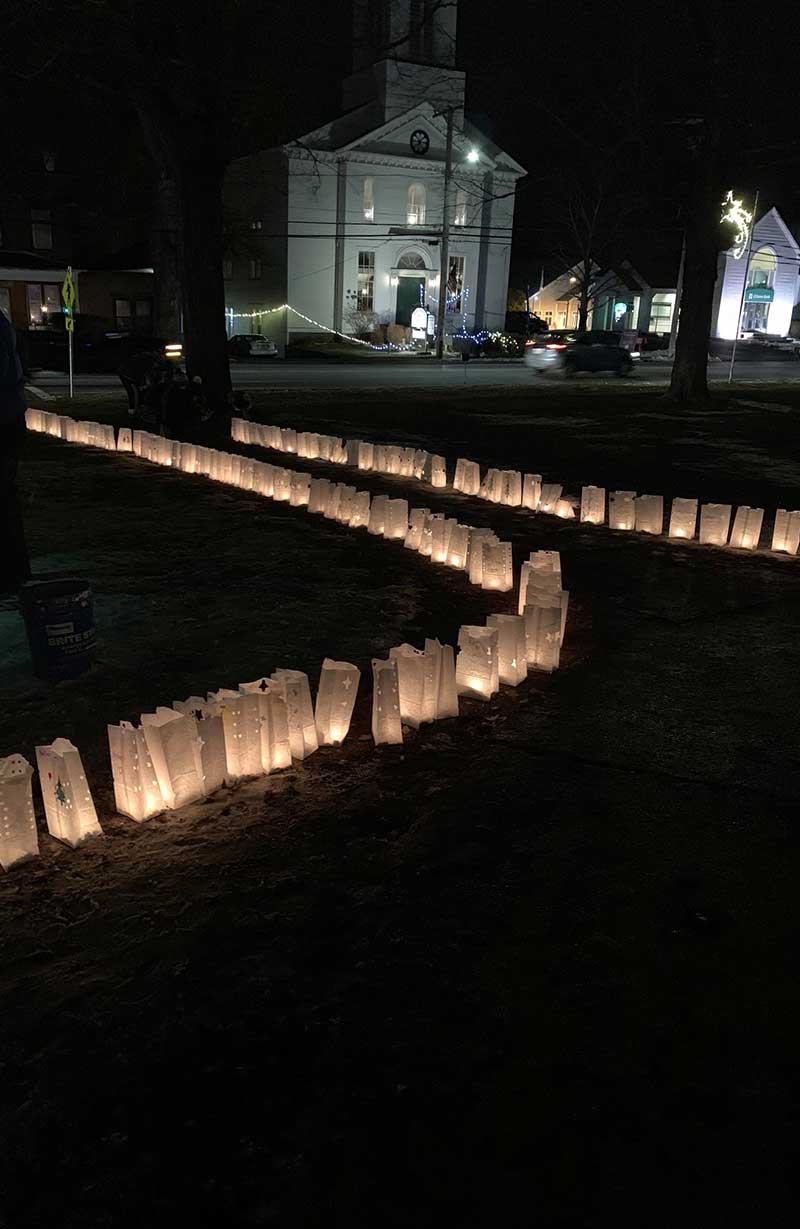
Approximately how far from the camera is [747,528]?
839cm

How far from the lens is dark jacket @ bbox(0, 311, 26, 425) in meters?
5.78

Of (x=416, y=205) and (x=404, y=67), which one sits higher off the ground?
(x=404, y=67)

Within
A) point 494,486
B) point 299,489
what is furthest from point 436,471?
point 299,489

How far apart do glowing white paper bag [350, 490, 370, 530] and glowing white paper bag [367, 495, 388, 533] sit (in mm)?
117

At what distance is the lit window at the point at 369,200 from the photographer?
145 ft

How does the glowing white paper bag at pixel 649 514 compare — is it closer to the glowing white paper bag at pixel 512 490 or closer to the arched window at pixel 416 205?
the glowing white paper bag at pixel 512 490

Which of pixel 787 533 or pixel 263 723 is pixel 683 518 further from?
pixel 263 723

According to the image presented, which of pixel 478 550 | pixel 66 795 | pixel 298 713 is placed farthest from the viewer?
pixel 478 550

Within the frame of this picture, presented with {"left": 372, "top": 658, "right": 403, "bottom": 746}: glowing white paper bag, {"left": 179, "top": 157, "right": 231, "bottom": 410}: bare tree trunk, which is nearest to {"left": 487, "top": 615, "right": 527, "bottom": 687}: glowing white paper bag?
{"left": 372, "top": 658, "right": 403, "bottom": 746}: glowing white paper bag

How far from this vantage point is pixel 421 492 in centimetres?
1048

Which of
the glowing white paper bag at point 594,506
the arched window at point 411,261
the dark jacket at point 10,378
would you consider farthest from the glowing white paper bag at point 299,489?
the arched window at point 411,261

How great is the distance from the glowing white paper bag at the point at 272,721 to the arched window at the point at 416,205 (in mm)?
→ 45686

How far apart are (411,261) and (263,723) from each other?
45.8m

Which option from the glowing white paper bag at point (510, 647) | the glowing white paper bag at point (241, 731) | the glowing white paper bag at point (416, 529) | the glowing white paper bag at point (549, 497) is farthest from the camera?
the glowing white paper bag at point (549, 497)
